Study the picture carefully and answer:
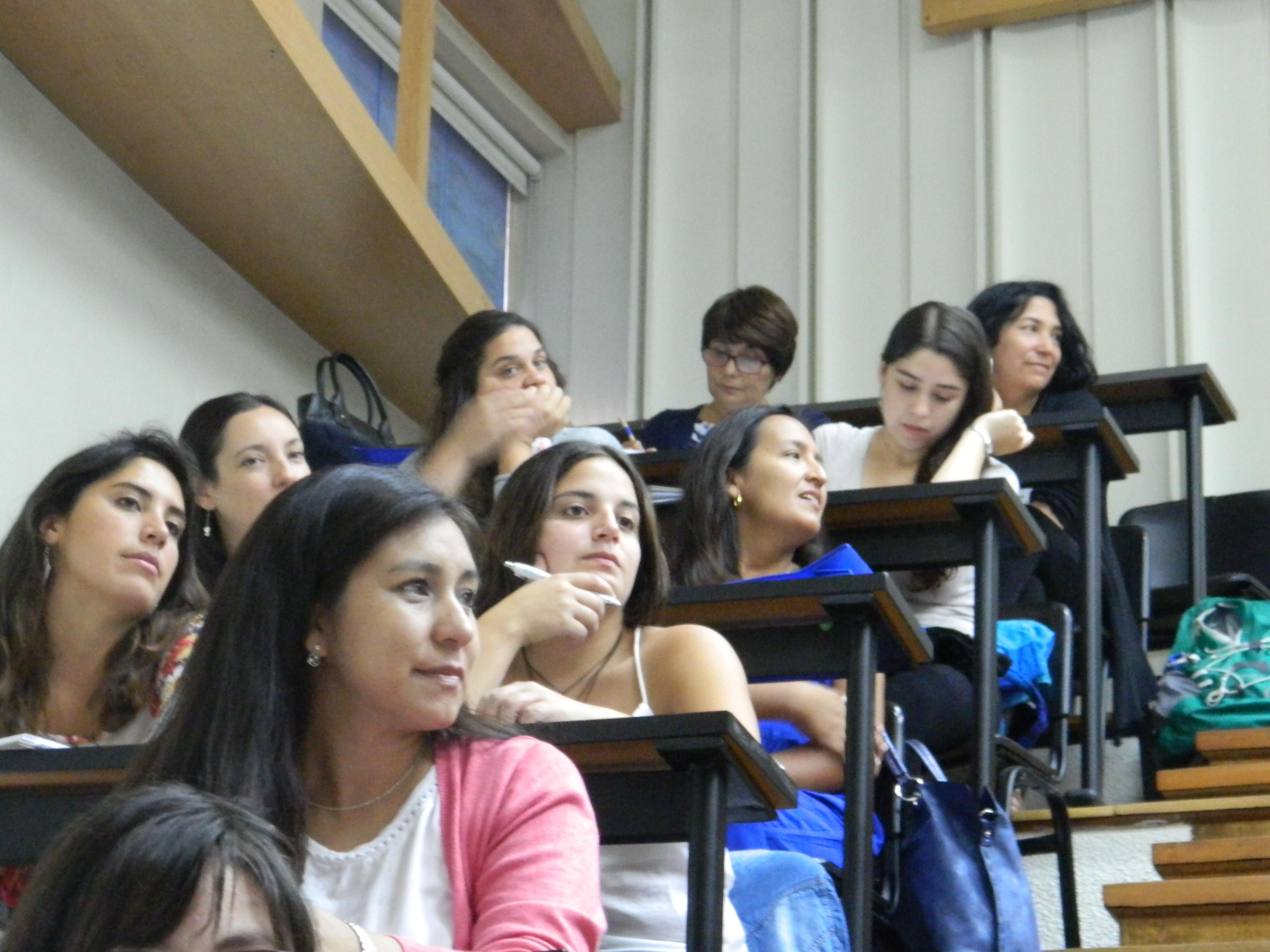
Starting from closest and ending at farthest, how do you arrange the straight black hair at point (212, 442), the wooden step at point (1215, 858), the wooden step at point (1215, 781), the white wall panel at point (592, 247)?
the wooden step at point (1215, 858), the straight black hair at point (212, 442), the wooden step at point (1215, 781), the white wall panel at point (592, 247)

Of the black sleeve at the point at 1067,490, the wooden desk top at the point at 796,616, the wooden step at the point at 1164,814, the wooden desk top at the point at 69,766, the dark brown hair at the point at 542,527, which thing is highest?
the black sleeve at the point at 1067,490

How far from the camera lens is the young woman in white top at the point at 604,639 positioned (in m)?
1.84

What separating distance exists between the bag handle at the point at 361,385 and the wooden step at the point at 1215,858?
1940 mm

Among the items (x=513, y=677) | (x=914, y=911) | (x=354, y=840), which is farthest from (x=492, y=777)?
(x=914, y=911)

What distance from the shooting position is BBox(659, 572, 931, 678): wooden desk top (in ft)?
6.95

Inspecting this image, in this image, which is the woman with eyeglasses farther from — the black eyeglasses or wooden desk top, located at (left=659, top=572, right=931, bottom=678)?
wooden desk top, located at (left=659, top=572, right=931, bottom=678)

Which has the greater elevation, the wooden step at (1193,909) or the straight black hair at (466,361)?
the straight black hair at (466,361)

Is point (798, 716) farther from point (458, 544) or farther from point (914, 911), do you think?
point (458, 544)

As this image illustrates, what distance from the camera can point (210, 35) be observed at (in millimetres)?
3752

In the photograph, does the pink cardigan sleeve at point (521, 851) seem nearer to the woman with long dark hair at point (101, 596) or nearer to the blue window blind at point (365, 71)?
the woman with long dark hair at point (101, 596)

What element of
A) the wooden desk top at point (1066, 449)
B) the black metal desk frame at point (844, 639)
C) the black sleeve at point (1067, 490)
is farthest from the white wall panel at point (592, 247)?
the black metal desk frame at point (844, 639)

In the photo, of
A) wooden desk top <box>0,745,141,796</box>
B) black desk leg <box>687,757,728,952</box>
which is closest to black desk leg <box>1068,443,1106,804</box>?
black desk leg <box>687,757,728,952</box>

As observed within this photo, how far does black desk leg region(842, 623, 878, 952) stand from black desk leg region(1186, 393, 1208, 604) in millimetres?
1910

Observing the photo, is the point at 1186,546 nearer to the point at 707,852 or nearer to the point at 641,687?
the point at 641,687
